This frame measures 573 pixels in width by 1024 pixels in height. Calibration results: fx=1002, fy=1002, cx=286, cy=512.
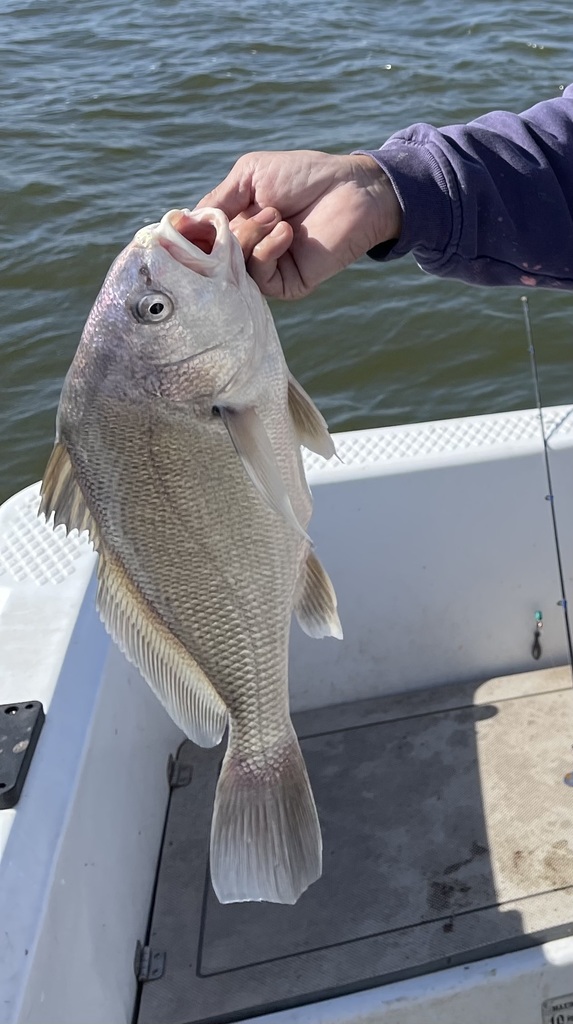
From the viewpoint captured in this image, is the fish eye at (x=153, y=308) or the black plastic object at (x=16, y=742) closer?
the fish eye at (x=153, y=308)

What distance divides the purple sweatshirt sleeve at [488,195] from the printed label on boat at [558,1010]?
1.36 m

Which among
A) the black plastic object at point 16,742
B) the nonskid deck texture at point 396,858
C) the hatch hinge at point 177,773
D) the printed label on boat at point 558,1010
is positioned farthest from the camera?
the hatch hinge at point 177,773

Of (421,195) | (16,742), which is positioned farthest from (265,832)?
(421,195)

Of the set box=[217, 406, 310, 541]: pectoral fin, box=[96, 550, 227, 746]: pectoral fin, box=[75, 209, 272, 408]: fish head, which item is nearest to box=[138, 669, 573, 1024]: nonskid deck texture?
box=[96, 550, 227, 746]: pectoral fin

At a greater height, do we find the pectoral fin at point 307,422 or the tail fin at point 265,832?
the pectoral fin at point 307,422

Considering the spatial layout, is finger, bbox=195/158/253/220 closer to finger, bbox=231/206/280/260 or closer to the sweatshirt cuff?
finger, bbox=231/206/280/260

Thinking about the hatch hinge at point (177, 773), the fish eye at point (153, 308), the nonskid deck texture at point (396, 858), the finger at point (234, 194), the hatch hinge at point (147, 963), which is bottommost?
the nonskid deck texture at point (396, 858)

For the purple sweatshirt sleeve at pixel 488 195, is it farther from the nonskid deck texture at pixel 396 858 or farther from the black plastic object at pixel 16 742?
the nonskid deck texture at pixel 396 858

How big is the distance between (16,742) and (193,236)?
1006 mm

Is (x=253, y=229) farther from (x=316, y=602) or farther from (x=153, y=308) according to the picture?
(x=316, y=602)

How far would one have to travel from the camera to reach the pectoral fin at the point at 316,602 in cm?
165

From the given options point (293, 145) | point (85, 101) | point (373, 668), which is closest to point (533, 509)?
point (373, 668)

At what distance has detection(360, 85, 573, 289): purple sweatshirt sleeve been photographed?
1.70 meters

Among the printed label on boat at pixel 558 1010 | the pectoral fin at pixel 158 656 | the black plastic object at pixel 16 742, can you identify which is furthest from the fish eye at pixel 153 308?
→ the printed label on boat at pixel 558 1010
